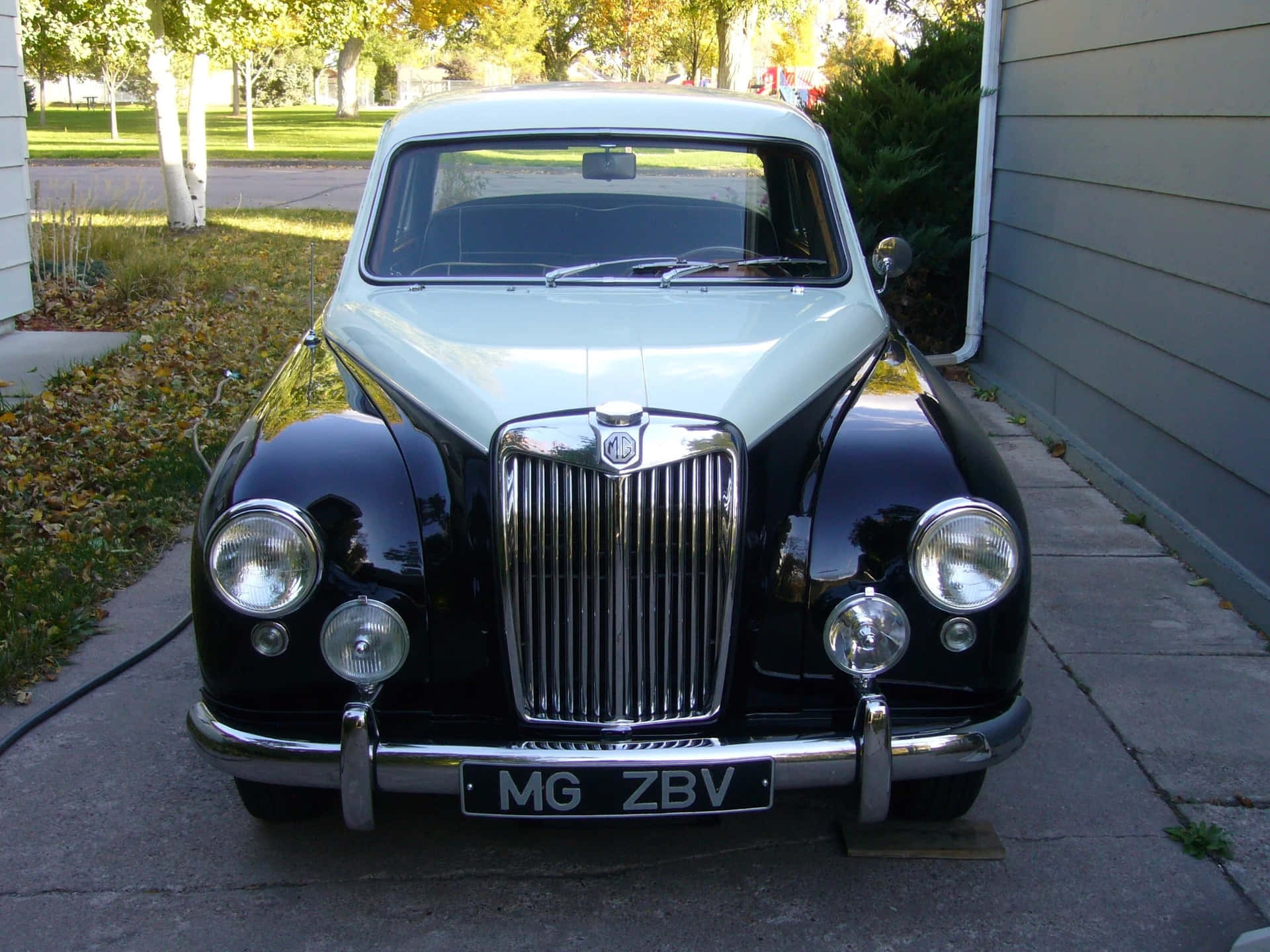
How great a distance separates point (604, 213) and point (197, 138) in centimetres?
1095

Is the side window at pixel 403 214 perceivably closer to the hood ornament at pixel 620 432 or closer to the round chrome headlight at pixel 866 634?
the hood ornament at pixel 620 432

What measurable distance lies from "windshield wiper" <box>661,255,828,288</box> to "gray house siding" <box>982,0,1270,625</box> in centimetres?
188

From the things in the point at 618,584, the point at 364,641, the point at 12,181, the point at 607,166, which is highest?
the point at 607,166

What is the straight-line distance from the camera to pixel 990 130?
7.91m

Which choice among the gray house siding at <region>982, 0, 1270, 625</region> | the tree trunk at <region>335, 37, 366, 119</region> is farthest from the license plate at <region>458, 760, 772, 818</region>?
the tree trunk at <region>335, 37, 366, 119</region>

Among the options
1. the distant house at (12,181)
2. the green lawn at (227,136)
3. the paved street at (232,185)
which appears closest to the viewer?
the distant house at (12,181)

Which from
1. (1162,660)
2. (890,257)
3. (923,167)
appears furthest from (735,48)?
(1162,660)

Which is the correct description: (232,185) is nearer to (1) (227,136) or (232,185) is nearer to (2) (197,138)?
(2) (197,138)

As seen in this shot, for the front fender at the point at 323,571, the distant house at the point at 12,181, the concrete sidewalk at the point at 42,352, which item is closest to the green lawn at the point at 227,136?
the distant house at the point at 12,181

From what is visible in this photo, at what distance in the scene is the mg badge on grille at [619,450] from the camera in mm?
2596

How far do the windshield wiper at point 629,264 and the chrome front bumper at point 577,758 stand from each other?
1.69m

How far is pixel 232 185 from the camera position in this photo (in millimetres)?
20844

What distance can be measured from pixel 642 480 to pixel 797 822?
1.19 meters

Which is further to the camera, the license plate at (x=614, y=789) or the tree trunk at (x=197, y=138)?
the tree trunk at (x=197, y=138)
